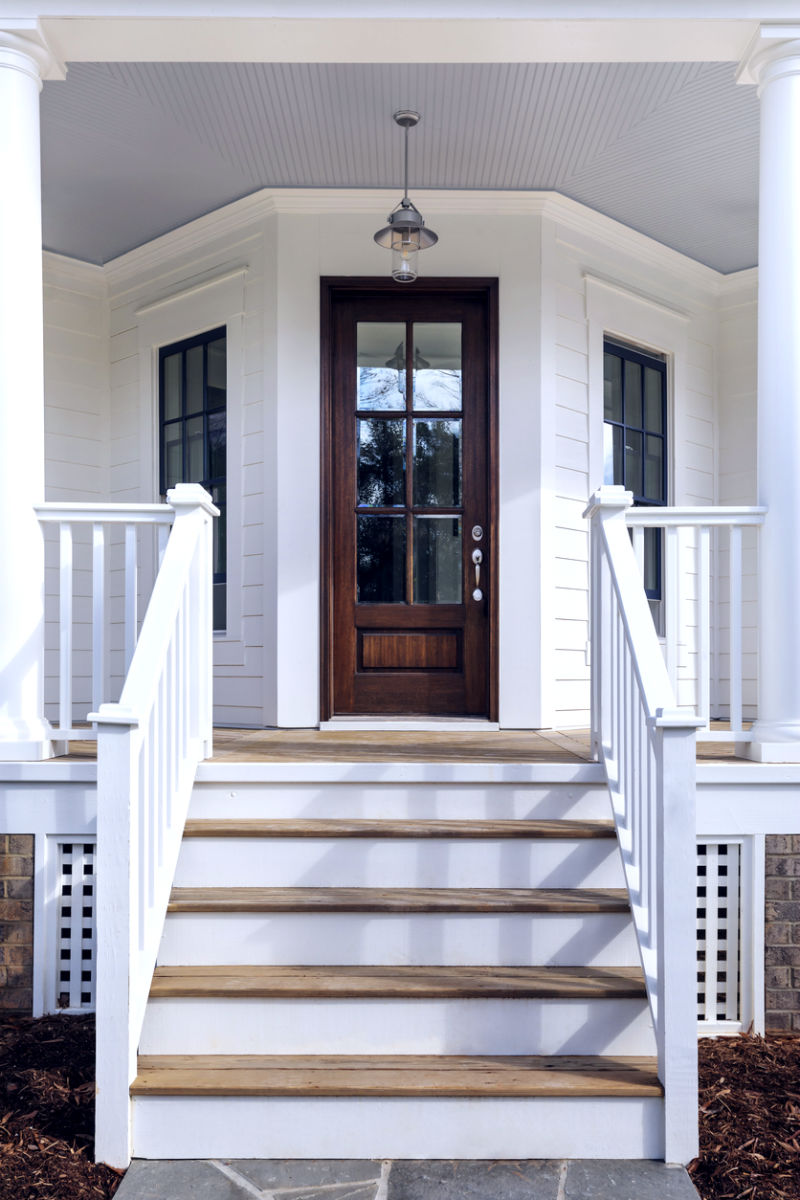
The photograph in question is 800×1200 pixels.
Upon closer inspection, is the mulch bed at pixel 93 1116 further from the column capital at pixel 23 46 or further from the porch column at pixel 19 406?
the column capital at pixel 23 46

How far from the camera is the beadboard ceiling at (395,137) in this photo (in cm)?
387

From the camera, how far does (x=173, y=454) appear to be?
18.1 feet

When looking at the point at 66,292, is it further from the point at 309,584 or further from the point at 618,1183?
the point at 618,1183

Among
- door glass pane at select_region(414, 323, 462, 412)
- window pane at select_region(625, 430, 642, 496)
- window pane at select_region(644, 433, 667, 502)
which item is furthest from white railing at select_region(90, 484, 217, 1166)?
window pane at select_region(644, 433, 667, 502)

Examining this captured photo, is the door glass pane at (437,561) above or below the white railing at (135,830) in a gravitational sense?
above

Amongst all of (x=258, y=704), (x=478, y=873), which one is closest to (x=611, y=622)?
(x=478, y=873)

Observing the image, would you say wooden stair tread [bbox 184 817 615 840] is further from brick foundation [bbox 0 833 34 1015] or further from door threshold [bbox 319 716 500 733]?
door threshold [bbox 319 716 500 733]

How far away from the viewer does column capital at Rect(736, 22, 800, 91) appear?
3.18 metres

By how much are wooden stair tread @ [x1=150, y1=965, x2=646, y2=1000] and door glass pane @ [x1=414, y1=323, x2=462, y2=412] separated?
3035mm

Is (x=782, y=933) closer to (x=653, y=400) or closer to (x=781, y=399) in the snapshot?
(x=781, y=399)

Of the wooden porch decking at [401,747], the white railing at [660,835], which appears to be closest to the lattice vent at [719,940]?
the wooden porch decking at [401,747]

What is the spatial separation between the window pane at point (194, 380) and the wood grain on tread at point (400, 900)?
3.21 meters

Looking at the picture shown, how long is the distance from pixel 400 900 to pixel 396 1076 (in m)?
0.51

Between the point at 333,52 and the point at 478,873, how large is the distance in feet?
8.85
